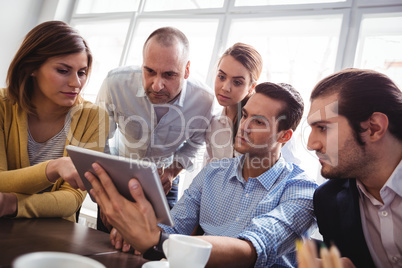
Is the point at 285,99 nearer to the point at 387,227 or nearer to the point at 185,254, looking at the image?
the point at 387,227

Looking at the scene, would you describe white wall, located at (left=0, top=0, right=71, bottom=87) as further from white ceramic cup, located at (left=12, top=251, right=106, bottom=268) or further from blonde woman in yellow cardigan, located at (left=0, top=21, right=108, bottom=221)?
white ceramic cup, located at (left=12, top=251, right=106, bottom=268)

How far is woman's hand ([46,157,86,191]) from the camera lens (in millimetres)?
1289

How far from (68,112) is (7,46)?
176 inches

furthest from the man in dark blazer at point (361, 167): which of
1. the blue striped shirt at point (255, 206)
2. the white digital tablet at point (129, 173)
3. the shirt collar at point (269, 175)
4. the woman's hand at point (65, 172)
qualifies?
the woman's hand at point (65, 172)

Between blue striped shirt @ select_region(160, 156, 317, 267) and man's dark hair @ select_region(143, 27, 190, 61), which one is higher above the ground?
man's dark hair @ select_region(143, 27, 190, 61)

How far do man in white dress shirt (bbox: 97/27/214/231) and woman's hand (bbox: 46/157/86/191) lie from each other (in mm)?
1109

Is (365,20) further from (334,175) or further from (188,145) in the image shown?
(334,175)

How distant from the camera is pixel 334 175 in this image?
4.78ft

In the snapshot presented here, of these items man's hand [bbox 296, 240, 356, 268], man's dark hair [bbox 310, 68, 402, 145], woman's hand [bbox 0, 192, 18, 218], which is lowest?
woman's hand [bbox 0, 192, 18, 218]

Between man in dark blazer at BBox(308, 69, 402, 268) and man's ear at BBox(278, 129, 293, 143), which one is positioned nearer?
man in dark blazer at BBox(308, 69, 402, 268)

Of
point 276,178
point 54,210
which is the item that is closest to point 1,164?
point 54,210

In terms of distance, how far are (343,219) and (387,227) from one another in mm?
162

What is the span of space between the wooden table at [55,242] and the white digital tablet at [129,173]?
0.17 meters

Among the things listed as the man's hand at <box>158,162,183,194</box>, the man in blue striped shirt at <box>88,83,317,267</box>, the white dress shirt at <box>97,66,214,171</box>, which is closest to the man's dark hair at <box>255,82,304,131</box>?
the man in blue striped shirt at <box>88,83,317,267</box>
